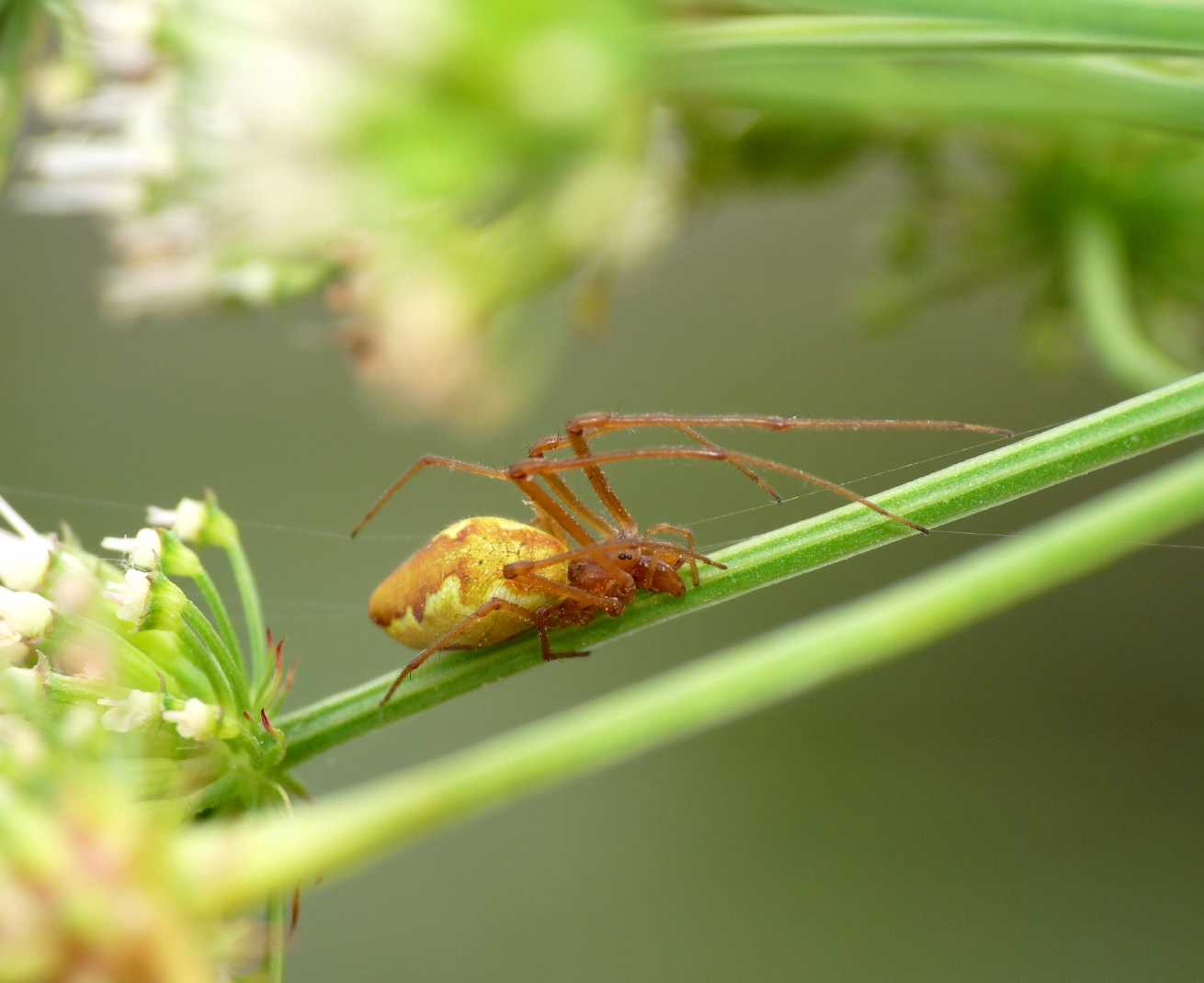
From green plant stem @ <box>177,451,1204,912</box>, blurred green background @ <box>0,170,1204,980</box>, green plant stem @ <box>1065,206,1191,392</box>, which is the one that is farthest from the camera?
blurred green background @ <box>0,170,1204,980</box>

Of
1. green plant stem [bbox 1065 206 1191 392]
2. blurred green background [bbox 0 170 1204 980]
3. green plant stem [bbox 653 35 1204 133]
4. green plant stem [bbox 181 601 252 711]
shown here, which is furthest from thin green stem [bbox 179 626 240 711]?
blurred green background [bbox 0 170 1204 980]

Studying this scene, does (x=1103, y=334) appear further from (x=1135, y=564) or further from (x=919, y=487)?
(x=1135, y=564)

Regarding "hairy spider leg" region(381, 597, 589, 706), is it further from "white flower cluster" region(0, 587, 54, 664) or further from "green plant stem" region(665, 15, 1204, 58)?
"green plant stem" region(665, 15, 1204, 58)

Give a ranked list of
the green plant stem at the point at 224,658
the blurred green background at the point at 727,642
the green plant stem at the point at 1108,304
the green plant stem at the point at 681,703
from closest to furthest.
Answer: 1. the green plant stem at the point at 681,703
2. the green plant stem at the point at 224,658
3. the green plant stem at the point at 1108,304
4. the blurred green background at the point at 727,642

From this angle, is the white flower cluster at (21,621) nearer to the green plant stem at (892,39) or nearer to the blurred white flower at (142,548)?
the blurred white flower at (142,548)

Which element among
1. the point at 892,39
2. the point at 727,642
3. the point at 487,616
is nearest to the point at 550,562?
the point at 487,616

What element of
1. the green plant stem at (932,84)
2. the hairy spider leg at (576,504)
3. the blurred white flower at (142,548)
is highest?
the green plant stem at (932,84)

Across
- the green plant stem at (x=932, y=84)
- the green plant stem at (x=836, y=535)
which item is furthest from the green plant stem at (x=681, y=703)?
the green plant stem at (x=932, y=84)

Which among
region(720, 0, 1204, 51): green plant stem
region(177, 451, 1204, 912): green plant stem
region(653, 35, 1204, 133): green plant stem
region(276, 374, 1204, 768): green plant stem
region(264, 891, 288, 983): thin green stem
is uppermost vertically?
region(653, 35, 1204, 133): green plant stem
